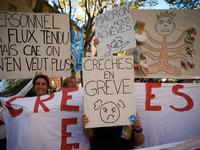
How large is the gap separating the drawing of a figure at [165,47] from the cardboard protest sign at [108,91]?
3.21 ft

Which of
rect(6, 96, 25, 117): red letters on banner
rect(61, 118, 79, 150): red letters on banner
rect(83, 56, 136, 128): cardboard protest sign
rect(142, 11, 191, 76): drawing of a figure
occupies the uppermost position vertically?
rect(142, 11, 191, 76): drawing of a figure

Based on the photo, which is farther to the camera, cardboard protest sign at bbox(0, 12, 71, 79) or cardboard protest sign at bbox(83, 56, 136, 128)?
cardboard protest sign at bbox(0, 12, 71, 79)

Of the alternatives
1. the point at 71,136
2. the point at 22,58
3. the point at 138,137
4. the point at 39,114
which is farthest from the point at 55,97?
the point at 138,137

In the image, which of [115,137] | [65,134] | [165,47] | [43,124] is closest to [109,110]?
[115,137]

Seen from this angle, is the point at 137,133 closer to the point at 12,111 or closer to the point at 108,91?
the point at 108,91

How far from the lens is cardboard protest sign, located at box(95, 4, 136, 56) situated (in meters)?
2.40

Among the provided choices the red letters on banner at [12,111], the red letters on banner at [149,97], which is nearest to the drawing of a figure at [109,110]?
the red letters on banner at [149,97]

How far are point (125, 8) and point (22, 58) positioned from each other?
6.33ft

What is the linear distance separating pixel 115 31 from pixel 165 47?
910 millimetres

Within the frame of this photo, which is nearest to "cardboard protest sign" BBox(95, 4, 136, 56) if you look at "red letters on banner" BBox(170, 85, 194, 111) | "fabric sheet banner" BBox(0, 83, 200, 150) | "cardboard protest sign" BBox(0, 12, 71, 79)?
"cardboard protest sign" BBox(0, 12, 71, 79)

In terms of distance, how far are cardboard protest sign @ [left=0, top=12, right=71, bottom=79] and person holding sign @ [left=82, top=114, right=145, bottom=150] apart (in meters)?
1.14

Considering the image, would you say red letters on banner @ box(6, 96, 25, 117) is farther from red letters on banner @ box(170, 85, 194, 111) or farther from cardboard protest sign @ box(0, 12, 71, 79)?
red letters on banner @ box(170, 85, 194, 111)

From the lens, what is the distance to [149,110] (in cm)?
204

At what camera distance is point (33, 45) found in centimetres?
241
